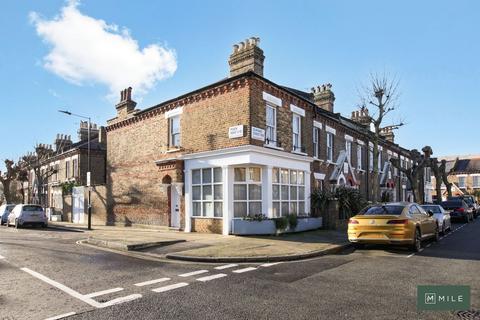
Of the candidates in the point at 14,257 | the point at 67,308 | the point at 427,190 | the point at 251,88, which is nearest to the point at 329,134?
the point at 251,88

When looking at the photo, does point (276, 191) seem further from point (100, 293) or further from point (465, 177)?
point (465, 177)

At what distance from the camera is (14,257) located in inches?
437

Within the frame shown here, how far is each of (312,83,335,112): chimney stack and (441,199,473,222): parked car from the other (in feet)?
35.0

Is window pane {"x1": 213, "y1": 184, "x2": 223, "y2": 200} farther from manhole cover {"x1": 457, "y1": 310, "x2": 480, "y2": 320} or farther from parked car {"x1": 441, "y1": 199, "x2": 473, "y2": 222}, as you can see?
parked car {"x1": 441, "y1": 199, "x2": 473, "y2": 222}

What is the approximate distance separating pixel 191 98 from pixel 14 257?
33.4ft

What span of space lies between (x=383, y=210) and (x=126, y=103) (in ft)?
56.1

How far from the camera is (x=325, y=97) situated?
26719 millimetres

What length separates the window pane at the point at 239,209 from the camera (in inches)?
633

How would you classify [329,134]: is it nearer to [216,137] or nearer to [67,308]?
[216,137]

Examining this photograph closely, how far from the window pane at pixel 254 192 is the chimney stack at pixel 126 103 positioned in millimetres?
10897

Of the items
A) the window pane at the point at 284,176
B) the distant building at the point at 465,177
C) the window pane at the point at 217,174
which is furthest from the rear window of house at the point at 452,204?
the distant building at the point at 465,177

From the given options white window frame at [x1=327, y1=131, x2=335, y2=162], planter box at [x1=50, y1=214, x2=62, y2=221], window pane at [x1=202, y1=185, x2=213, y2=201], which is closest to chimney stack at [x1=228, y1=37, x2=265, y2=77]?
window pane at [x1=202, y1=185, x2=213, y2=201]

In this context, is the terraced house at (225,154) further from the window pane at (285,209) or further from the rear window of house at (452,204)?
the rear window of house at (452,204)

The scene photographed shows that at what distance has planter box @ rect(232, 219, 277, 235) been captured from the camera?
1548 cm
